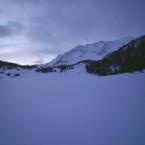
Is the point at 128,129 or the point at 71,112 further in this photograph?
the point at 71,112

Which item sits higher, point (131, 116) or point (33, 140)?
point (131, 116)

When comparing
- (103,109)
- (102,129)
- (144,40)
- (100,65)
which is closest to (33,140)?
(102,129)

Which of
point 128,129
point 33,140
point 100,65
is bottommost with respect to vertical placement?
point 33,140

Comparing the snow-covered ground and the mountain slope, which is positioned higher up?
the mountain slope

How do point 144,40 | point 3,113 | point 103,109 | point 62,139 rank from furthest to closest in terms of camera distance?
point 144,40 < point 3,113 < point 103,109 < point 62,139

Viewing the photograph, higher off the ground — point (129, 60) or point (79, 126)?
point (129, 60)

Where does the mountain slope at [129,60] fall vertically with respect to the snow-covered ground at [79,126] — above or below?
above

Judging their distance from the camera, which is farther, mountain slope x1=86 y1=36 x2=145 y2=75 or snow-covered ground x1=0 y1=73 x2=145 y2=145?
mountain slope x1=86 y1=36 x2=145 y2=75

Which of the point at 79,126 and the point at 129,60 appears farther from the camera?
the point at 129,60

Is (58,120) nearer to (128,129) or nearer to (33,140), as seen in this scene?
(33,140)

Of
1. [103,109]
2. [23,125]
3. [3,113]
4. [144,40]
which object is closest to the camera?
[23,125]

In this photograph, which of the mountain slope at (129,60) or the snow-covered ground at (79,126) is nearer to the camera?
the snow-covered ground at (79,126)

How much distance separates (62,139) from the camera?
14.7 feet

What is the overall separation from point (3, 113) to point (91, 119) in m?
4.24
